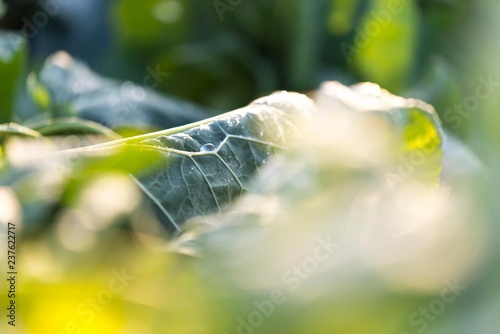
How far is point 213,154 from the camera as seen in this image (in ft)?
2.32

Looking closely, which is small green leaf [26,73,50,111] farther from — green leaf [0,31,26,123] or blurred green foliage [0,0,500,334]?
blurred green foliage [0,0,500,334]

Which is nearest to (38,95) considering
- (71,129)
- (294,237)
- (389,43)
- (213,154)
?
(71,129)

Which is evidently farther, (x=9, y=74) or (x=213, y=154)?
(x=9, y=74)

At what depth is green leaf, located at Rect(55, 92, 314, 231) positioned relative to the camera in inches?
26.0

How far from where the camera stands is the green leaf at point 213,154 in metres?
0.66

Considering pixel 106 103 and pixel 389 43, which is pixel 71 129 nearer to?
pixel 106 103

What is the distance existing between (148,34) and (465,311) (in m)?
1.51

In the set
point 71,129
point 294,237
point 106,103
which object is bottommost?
point 106,103

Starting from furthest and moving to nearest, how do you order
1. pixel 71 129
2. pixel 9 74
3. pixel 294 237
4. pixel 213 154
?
pixel 9 74 < pixel 71 129 < pixel 213 154 < pixel 294 237

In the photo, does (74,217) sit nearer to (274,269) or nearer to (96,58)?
(274,269)

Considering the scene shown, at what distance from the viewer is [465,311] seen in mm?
341

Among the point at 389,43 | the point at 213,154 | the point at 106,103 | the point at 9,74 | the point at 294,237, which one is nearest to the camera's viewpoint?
the point at 294,237

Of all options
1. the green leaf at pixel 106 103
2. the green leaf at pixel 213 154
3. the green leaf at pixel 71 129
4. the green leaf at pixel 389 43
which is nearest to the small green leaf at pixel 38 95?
the green leaf at pixel 106 103

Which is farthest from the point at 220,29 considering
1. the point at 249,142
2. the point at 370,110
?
the point at 370,110
